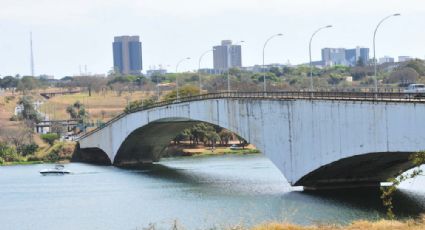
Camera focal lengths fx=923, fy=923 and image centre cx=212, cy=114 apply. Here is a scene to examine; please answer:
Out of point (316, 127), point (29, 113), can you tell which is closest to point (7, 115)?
point (29, 113)

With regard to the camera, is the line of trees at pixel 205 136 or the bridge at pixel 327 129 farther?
the line of trees at pixel 205 136

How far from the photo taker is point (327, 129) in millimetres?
65688

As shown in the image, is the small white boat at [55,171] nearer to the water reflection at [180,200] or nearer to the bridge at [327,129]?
the water reflection at [180,200]

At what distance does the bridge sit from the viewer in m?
57.9

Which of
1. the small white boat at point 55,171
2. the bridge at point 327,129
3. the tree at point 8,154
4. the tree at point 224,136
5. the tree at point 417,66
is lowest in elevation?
the small white boat at point 55,171

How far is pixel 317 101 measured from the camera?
6719 centimetres

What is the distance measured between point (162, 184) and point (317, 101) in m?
23.0

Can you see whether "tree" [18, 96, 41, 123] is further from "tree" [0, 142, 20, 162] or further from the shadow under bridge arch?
the shadow under bridge arch

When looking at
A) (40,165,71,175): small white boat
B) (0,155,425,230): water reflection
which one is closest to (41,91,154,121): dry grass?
(40,165,71,175): small white boat

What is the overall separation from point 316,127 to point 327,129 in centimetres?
179

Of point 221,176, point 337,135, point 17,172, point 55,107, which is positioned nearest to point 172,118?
point 221,176

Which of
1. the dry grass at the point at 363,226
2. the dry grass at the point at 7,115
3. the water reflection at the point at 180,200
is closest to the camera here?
the dry grass at the point at 363,226

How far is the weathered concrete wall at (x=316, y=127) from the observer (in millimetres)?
57250

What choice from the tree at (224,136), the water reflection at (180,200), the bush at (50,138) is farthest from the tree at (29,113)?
the water reflection at (180,200)
